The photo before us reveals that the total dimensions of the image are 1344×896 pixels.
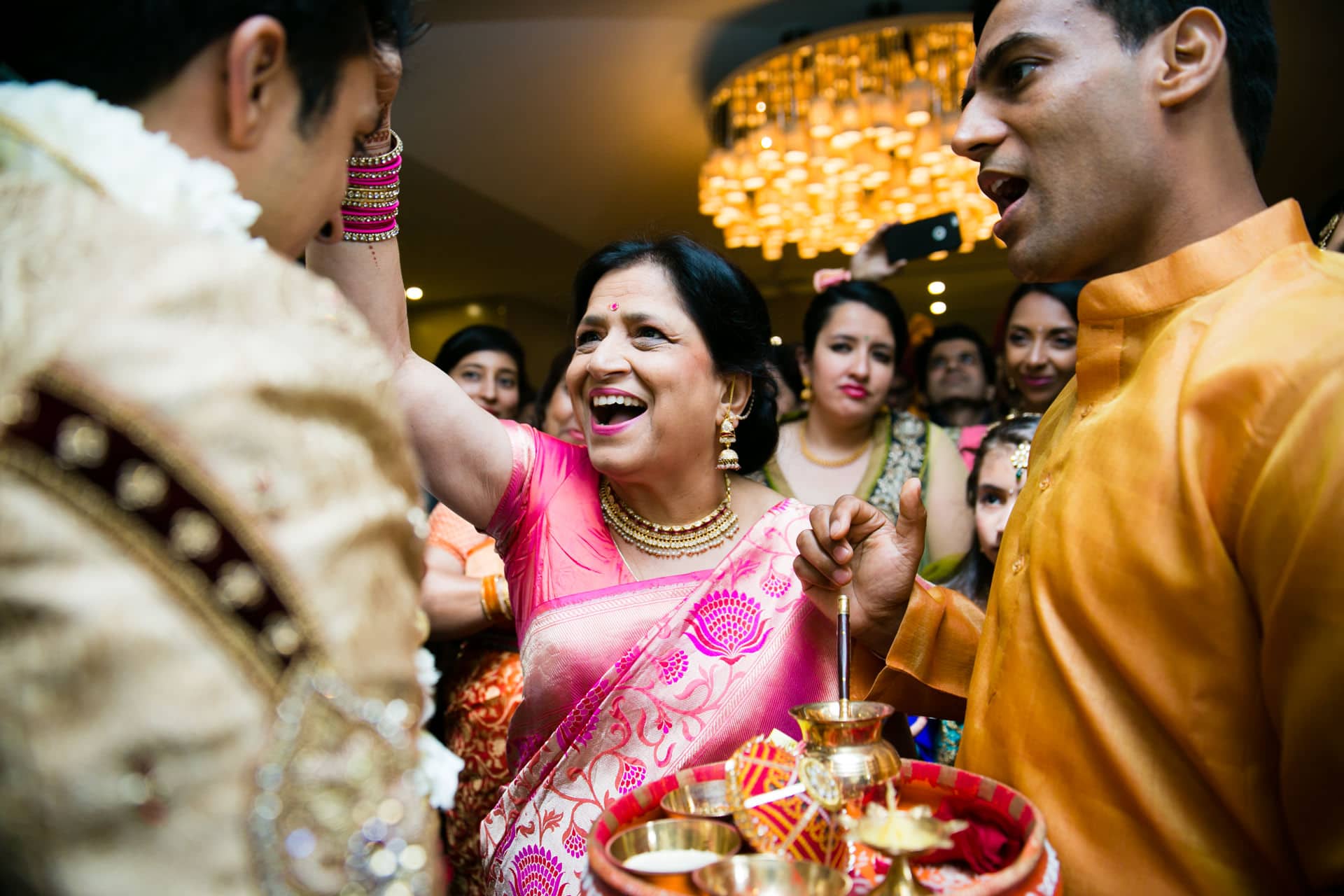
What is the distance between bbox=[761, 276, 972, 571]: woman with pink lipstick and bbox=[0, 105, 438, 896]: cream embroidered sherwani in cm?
263

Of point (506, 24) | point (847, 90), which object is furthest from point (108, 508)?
point (847, 90)

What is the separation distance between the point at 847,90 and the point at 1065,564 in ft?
15.7

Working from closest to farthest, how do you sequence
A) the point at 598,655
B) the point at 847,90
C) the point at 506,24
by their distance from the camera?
1. the point at 598,655
2. the point at 506,24
3. the point at 847,90

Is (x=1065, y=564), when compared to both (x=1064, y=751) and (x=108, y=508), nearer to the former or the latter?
(x=1064, y=751)

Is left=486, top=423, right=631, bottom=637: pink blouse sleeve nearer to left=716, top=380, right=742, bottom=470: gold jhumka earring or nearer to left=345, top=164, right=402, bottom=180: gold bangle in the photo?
left=716, top=380, right=742, bottom=470: gold jhumka earring

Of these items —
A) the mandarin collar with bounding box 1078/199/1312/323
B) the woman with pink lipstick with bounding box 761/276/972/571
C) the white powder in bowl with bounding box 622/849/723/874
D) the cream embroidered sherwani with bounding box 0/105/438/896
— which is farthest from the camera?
the woman with pink lipstick with bounding box 761/276/972/571

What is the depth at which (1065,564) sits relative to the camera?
3.33ft

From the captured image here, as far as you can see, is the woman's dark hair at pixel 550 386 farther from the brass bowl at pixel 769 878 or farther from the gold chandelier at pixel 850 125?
the brass bowl at pixel 769 878

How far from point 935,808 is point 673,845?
320 mm

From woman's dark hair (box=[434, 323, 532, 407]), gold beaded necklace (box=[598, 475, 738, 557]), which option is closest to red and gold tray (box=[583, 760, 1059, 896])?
gold beaded necklace (box=[598, 475, 738, 557])

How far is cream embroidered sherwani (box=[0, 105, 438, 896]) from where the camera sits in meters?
0.49

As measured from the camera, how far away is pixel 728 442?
1.89 m

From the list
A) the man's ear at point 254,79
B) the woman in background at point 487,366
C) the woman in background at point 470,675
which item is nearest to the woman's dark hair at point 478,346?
the woman in background at point 487,366

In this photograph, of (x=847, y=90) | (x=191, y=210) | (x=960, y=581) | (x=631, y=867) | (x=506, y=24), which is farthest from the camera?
(x=847, y=90)
